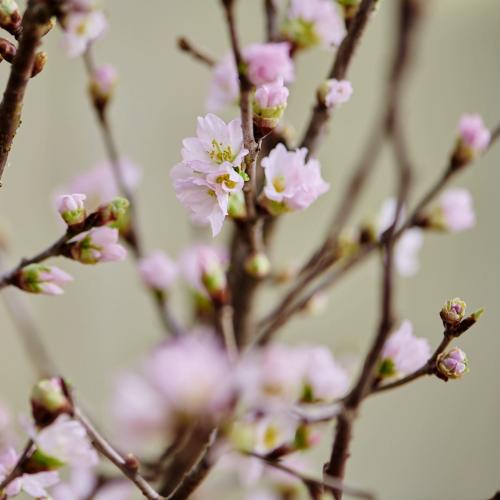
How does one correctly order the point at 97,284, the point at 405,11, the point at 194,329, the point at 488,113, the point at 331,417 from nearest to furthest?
the point at 405,11 < the point at 331,417 < the point at 194,329 < the point at 488,113 < the point at 97,284

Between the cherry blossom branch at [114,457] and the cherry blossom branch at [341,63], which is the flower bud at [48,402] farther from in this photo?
the cherry blossom branch at [341,63]

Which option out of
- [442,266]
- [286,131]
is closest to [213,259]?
[286,131]

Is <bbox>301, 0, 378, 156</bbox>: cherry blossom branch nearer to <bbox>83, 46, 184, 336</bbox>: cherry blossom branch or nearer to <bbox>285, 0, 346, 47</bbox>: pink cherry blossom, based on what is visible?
<bbox>285, 0, 346, 47</bbox>: pink cherry blossom

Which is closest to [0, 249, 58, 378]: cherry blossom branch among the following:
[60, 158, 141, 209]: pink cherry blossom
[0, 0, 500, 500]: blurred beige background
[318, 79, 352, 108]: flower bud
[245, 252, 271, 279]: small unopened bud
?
[60, 158, 141, 209]: pink cherry blossom

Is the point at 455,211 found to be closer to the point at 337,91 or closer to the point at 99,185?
the point at 337,91

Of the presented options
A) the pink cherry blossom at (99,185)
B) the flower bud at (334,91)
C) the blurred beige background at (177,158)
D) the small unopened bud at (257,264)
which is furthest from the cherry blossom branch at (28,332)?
the blurred beige background at (177,158)

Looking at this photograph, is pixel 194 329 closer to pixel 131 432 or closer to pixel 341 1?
pixel 131 432

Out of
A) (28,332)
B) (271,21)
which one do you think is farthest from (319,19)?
(28,332)
